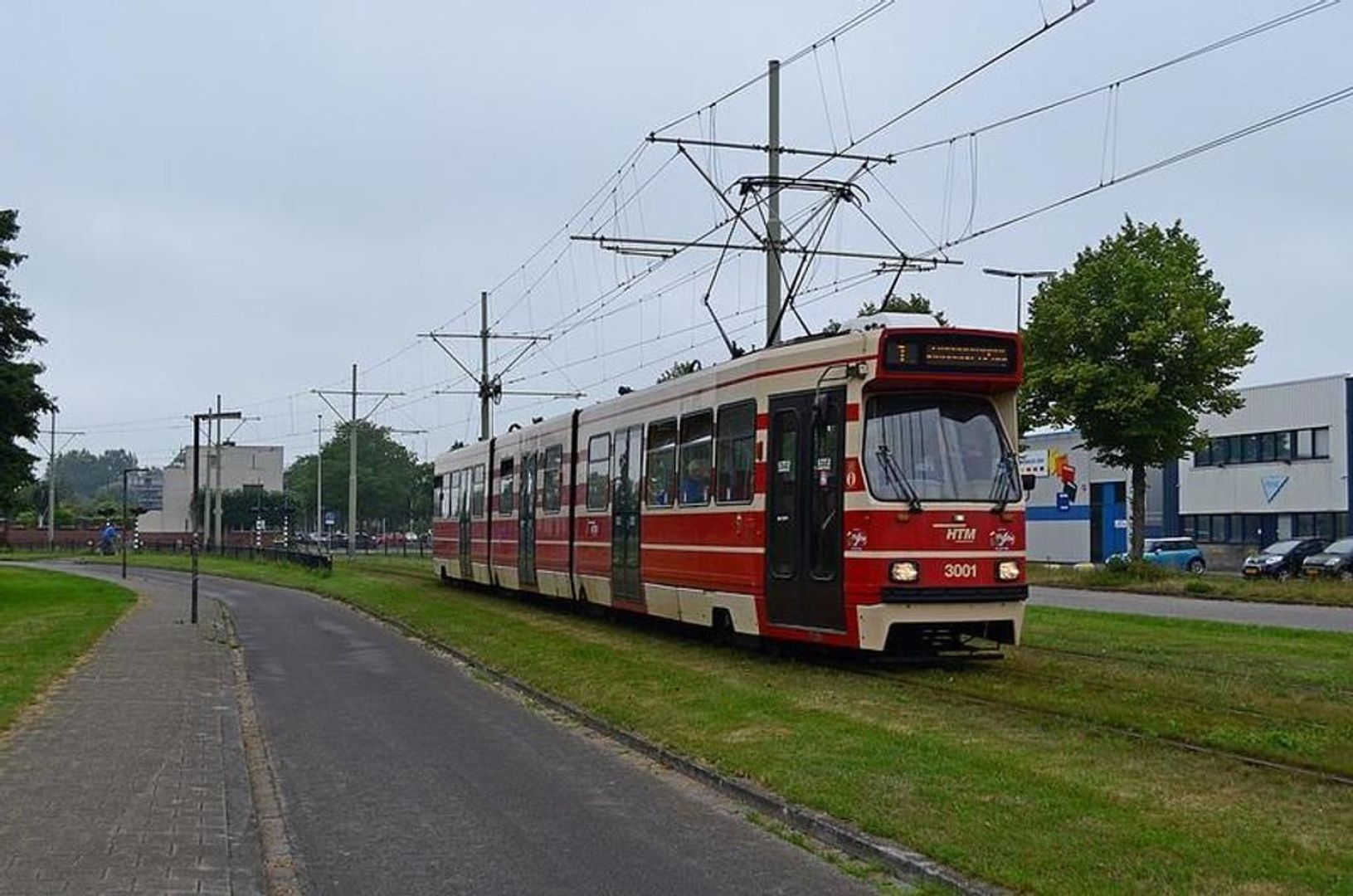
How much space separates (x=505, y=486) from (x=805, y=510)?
16.2 metres

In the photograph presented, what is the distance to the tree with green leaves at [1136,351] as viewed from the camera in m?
39.2

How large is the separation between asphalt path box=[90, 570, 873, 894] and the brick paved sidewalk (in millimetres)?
437

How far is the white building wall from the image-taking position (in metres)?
58.0

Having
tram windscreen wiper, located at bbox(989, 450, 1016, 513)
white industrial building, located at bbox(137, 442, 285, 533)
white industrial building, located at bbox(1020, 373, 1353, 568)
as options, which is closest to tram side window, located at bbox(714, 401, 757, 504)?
tram windscreen wiper, located at bbox(989, 450, 1016, 513)

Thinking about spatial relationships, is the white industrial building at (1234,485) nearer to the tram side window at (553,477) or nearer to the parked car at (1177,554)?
the parked car at (1177,554)

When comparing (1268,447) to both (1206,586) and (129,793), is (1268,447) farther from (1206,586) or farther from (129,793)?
(129,793)

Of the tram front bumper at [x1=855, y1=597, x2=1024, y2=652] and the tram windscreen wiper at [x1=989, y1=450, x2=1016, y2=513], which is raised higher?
the tram windscreen wiper at [x1=989, y1=450, x2=1016, y2=513]

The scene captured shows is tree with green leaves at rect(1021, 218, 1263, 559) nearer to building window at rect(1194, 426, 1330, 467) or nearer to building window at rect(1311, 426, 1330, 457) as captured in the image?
building window at rect(1194, 426, 1330, 467)

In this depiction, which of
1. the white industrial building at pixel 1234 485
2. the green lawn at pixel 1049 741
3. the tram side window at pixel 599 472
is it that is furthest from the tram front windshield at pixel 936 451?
the white industrial building at pixel 1234 485

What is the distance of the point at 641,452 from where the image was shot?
21812 mm

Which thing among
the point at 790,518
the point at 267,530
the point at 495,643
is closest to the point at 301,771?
the point at 790,518

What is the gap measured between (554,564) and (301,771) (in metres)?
15.3

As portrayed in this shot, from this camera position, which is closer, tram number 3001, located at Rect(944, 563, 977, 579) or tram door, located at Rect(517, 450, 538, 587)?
tram number 3001, located at Rect(944, 563, 977, 579)

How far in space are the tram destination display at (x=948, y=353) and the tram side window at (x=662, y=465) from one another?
5436mm
